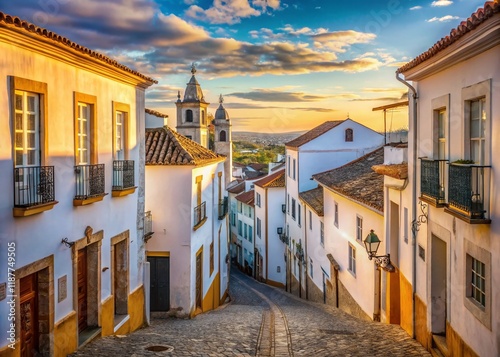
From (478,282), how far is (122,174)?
27.7ft

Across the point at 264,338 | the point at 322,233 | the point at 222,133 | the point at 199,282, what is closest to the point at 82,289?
the point at 264,338

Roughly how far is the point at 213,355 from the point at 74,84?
6.26m

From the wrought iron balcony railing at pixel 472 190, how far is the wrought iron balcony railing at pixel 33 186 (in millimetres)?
6731

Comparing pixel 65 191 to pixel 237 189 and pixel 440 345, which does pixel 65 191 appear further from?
pixel 237 189

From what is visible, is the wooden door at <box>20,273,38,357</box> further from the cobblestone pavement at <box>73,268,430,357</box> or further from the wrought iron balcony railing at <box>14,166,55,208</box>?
the wrought iron balcony railing at <box>14,166,55,208</box>

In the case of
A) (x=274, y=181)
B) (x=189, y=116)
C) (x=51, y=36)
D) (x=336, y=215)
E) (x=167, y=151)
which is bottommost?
(x=336, y=215)

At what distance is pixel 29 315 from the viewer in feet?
31.1

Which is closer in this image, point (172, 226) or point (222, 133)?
point (172, 226)

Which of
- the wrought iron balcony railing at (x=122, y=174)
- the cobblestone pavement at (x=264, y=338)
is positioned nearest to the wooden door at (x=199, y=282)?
the cobblestone pavement at (x=264, y=338)

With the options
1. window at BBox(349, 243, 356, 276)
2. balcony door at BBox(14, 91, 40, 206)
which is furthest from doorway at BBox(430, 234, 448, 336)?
window at BBox(349, 243, 356, 276)

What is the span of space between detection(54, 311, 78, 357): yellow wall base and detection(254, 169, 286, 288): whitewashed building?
2782cm

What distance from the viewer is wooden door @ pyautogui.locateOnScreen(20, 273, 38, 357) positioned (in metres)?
9.25

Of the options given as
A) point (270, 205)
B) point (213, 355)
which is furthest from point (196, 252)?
point (270, 205)

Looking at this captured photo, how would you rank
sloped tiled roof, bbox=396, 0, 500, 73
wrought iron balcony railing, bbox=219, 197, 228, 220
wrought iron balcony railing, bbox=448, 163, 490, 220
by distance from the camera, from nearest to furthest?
sloped tiled roof, bbox=396, 0, 500, 73
wrought iron balcony railing, bbox=448, 163, 490, 220
wrought iron balcony railing, bbox=219, 197, 228, 220
